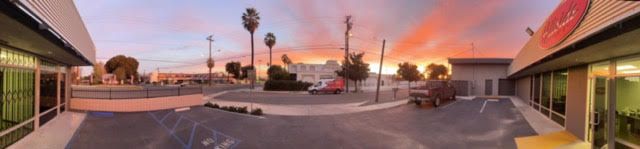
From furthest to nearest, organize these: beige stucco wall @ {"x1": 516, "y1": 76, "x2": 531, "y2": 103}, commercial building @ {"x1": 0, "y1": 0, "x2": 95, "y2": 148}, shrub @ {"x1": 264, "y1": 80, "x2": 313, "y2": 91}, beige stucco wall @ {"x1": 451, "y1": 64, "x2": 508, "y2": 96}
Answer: shrub @ {"x1": 264, "y1": 80, "x2": 313, "y2": 91} < beige stucco wall @ {"x1": 451, "y1": 64, "x2": 508, "y2": 96} < beige stucco wall @ {"x1": 516, "y1": 76, "x2": 531, "y2": 103} < commercial building @ {"x1": 0, "y1": 0, "x2": 95, "y2": 148}

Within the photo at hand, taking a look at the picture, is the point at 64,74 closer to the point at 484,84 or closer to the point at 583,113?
the point at 583,113

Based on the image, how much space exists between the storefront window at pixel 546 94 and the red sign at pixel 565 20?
7.04 metres

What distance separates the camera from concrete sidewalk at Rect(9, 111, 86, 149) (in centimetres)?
793

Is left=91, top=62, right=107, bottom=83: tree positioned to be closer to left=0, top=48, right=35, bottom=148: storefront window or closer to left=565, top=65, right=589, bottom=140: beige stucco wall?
left=0, top=48, right=35, bottom=148: storefront window

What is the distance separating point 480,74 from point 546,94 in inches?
714

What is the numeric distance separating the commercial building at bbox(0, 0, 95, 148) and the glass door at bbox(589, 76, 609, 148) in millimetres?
11218

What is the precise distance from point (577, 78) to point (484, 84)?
76.8 ft

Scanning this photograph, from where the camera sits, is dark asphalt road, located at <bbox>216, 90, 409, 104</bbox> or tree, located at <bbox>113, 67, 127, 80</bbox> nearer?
dark asphalt road, located at <bbox>216, 90, 409, 104</bbox>

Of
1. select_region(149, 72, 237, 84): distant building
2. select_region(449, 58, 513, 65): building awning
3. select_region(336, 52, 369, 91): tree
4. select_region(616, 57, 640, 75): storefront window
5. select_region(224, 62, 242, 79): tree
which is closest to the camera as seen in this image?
select_region(616, 57, 640, 75): storefront window

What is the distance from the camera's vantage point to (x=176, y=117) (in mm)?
13680

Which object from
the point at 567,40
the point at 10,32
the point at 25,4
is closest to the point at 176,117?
the point at 10,32

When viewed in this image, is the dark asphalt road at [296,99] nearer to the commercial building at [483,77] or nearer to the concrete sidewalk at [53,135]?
the commercial building at [483,77]

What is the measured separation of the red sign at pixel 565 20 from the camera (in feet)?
18.2

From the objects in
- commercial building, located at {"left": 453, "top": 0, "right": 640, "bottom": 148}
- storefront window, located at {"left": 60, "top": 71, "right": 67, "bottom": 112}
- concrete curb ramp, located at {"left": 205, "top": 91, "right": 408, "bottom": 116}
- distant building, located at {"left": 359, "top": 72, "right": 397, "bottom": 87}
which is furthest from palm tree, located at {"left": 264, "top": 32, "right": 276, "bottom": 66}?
commercial building, located at {"left": 453, "top": 0, "right": 640, "bottom": 148}
